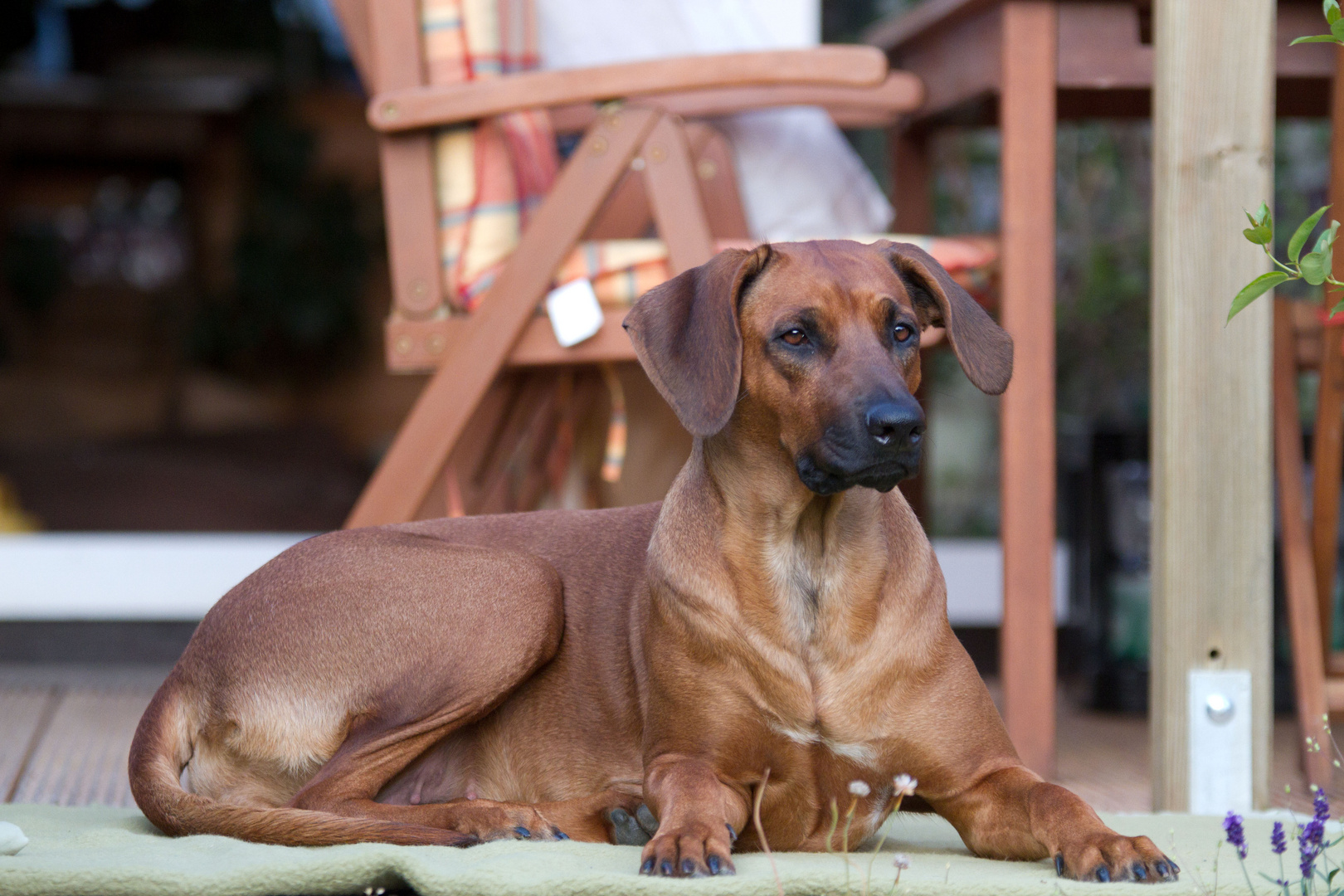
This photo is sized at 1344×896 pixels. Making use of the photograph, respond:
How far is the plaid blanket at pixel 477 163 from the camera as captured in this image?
3232 mm

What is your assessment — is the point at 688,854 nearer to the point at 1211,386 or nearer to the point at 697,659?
the point at 697,659

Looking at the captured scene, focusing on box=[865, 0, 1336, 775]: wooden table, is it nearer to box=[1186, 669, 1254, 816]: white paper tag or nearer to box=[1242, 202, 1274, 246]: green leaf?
box=[1186, 669, 1254, 816]: white paper tag

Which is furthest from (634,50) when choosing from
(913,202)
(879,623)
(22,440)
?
(22,440)

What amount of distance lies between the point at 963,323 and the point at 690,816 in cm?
86

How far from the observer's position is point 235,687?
237 centimetres

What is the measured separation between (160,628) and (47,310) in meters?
6.58

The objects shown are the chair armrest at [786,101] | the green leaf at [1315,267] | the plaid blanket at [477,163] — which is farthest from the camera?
the chair armrest at [786,101]

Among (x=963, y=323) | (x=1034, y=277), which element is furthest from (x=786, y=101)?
(x=963, y=323)

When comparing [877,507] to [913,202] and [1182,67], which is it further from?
[913,202]

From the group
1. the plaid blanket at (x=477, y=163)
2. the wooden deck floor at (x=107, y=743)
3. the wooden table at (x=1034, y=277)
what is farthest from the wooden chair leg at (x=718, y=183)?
the wooden deck floor at (x=107, y=743)

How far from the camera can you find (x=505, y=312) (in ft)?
10.1

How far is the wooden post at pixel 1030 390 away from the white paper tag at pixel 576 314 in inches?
33.8

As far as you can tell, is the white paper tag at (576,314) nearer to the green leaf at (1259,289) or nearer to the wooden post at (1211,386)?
the wooden post at (1211,386)

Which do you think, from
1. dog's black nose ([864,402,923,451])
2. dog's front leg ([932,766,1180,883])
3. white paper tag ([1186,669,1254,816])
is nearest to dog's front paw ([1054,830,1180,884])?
A: dog's front leg ([932,766,1180,883])
